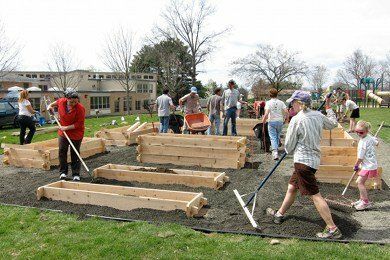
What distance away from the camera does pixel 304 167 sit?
4.49 meters

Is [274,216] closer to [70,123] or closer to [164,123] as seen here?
[70,123]

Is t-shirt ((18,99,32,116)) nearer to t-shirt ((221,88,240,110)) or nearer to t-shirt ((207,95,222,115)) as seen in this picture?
t-shirt ((207,95,222,115))

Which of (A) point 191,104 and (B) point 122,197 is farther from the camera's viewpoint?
(A) point 191,104

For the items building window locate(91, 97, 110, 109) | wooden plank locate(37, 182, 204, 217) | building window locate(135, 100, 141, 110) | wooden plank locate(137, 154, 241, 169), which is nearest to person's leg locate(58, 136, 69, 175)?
Answer: wooden plank locate(37, 182, 204, 217)

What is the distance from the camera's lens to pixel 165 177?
693 centimetres

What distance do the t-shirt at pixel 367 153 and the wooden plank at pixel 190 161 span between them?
3074 mm

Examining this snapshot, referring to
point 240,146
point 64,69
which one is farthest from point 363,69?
point 240,146

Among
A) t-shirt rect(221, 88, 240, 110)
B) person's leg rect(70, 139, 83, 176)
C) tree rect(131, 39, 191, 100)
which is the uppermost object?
tree rect(131, 39, 191, 100)

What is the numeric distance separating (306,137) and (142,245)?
234 centimetres

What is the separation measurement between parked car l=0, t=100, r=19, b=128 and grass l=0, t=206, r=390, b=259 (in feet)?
61.1

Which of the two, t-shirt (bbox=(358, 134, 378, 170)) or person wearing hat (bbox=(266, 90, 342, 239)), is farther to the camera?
t-shirt (bbox=(358, 134, 378, 170))

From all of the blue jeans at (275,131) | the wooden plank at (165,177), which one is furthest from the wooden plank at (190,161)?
the blue jeans at (275,131)

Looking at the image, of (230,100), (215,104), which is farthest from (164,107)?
(230,100)

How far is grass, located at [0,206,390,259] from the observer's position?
3994 mm
